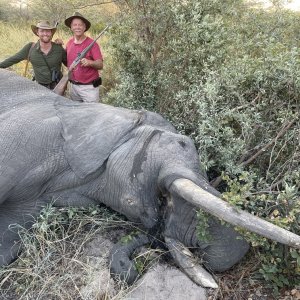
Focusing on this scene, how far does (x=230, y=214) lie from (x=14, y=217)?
77.2 inches

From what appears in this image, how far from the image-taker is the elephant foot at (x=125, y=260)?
11.4 ft

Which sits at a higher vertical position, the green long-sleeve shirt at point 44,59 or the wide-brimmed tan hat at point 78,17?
the wide-brimmed tan hat at point 78,17

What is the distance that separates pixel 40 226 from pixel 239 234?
162cm

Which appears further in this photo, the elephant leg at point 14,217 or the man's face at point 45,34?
the man's face at point 45,34

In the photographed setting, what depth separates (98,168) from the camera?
3789mm

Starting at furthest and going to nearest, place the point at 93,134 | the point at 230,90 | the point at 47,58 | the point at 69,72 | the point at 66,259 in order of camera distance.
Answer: the point at 47,58
the point at 69,72
the point at 230,90
the point at 93,134
the point at 66,259

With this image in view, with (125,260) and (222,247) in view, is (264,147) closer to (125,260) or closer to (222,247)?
(222,247)

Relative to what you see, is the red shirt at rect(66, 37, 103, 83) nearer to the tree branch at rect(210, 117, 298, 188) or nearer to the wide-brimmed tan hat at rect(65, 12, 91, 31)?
the wide-brimmed tan hat at rect(65, 12, 91, 31)

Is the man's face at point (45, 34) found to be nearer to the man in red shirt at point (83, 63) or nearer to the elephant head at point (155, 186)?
the man in red shirt at point (83, 63)

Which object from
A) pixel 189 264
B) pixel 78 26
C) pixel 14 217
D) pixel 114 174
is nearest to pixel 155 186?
pixel 114 174

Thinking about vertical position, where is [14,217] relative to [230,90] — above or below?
below

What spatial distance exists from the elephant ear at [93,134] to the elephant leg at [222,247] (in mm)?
1051

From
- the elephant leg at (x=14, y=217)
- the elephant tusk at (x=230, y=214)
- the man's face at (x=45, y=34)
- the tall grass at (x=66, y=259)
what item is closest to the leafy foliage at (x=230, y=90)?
the elephant tusk at (x=230, y=214)

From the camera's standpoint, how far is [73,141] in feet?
12.8
